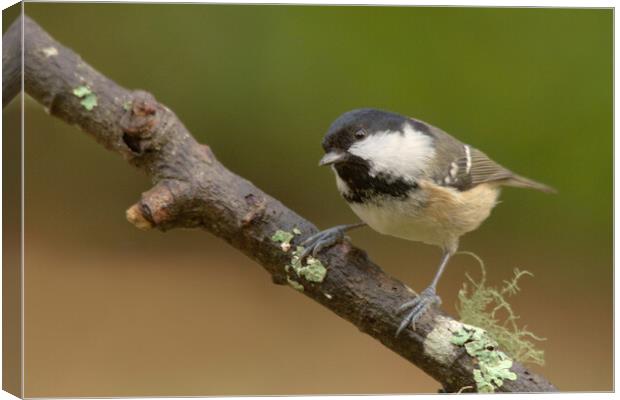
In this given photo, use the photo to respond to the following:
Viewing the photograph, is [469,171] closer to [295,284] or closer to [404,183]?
[404,183]

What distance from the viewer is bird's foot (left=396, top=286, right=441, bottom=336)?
4.75 ft

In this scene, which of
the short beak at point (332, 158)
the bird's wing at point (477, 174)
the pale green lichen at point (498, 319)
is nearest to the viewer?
the short beak at point (332, 158)

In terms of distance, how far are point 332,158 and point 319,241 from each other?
6.2 inches

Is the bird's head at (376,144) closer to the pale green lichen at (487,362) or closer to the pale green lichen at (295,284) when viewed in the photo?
the pale green lichen at (295,284)

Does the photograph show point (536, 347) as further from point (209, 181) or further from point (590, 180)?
point (209, 181)

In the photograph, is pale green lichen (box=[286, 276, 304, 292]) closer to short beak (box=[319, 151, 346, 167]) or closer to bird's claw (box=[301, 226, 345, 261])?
bird's claw (box=[301, 226, 345, 261])

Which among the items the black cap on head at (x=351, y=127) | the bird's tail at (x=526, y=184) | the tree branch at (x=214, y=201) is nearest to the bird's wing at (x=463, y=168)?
the bird's tail at (x=526, y=184)

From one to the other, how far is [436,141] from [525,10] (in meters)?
0.34

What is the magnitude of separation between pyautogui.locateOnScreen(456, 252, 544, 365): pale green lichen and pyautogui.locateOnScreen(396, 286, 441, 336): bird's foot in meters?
0.11

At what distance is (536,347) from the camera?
1592mm

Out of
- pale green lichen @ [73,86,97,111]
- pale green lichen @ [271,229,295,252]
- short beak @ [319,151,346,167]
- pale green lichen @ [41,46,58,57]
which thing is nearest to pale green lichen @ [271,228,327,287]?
pale green lichen @ [271,229,295,252]

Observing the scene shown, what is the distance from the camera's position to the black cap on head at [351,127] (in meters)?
1.43

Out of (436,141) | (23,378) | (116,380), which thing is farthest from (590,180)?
(23,378)

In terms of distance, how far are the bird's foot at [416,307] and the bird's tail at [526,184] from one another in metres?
0.40
